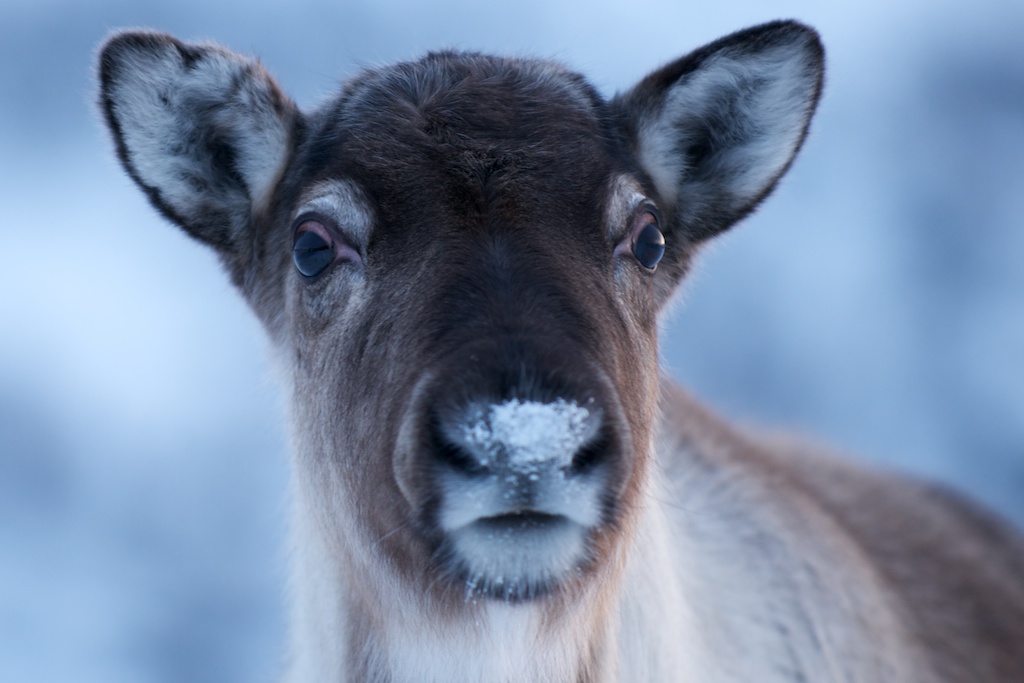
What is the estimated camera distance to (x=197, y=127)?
378 centimetres

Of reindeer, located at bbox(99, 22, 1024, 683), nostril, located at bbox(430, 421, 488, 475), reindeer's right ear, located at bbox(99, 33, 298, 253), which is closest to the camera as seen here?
nostril, located at bbox(430, 421, 488, 475)

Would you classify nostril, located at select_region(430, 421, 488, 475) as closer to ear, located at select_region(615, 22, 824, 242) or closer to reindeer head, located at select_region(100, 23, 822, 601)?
reindeer head, located at select_region(100, 23, 822, 601)

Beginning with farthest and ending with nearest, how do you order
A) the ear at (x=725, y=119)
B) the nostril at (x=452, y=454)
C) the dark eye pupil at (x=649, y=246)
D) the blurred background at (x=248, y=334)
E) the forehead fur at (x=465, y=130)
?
the blurred background at (x=248, y=334) < the ear at (x=725, y=119) < the dark eye pupil at (x=649, y=246) < the forehead fur at (x=465, y=130) < the nostril at (x=452, y=454)

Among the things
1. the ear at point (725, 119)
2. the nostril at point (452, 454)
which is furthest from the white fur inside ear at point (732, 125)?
the nostril at point (452, 454)

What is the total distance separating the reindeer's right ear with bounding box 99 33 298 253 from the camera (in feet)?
11.7

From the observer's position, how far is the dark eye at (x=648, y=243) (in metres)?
3.43

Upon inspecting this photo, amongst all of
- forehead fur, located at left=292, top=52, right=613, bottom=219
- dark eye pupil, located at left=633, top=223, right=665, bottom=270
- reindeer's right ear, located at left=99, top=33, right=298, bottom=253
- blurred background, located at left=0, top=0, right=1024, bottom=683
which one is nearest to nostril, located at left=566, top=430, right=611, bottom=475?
forehead fur, located at left=292, top=52, right=613, bottom=219

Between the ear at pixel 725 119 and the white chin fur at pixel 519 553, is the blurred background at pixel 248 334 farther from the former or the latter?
the white chin fur at pixel 519 553

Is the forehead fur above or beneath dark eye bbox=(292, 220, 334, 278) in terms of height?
above

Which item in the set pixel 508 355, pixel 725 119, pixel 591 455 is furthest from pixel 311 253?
pixel 725 119

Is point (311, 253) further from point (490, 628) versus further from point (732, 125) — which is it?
point (732, 125)

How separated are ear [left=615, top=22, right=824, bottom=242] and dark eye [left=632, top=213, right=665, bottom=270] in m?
0.39

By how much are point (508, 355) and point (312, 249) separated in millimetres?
1044

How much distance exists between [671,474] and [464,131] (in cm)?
191
